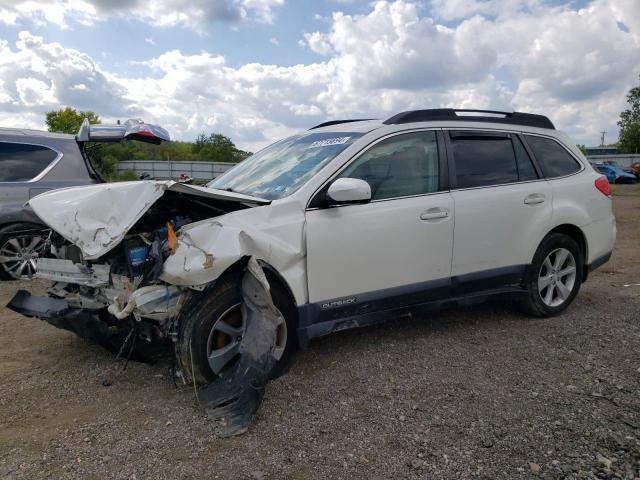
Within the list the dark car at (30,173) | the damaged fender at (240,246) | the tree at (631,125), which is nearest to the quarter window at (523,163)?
the damaged fender at (240,246)

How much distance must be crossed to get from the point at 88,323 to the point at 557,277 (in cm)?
402

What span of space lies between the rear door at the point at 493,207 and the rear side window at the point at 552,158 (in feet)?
0.43

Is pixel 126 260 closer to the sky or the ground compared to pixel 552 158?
closer to the ground

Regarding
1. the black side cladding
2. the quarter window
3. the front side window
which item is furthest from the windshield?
the quarter window

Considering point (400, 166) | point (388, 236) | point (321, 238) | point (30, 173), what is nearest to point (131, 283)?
point (321, 238)

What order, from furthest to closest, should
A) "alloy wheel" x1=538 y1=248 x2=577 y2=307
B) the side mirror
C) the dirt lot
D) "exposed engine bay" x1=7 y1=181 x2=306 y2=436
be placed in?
"alloy wheel" x1=538 y1=248 x2=577 y2=307 → the side mirror → "exposed engine bay" x1=7 y1=181 x2=306 y2=436 → the dirt lot

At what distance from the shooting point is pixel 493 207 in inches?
173

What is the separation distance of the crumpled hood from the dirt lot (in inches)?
40.2

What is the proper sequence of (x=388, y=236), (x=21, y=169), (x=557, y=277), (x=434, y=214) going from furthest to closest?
(x=21, y=169) → (x=557, y=277) → (x=434, y=214) → (x=388, y=236)

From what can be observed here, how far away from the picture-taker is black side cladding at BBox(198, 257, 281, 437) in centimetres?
308

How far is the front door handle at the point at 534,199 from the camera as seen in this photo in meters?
4.62

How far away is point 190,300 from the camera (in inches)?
131

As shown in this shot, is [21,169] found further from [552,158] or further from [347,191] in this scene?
[552,158]

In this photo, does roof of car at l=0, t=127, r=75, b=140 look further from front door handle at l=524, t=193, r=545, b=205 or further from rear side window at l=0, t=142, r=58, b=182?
front door handle at l=524, t=193, r=545, b=205
